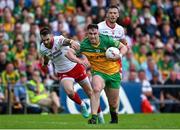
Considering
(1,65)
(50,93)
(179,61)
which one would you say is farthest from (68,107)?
(179,61)

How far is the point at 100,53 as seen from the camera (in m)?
18.1

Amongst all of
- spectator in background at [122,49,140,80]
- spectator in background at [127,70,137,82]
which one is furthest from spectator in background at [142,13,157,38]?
spectator in background at [127,70,137,82]

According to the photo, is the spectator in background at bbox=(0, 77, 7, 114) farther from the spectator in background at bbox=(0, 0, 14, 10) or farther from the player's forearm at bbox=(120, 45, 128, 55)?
the player's forearm at bbox=(120, 45, 128, 55)

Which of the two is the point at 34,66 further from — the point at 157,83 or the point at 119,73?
the point at 119,73

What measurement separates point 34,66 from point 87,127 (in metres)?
10.2

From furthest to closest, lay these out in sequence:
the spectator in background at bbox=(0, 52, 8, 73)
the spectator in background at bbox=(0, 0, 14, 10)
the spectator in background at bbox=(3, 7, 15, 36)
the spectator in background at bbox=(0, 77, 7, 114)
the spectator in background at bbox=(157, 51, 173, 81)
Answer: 1. the spectator in background at bbox=(157, 51, 173, 81)
2. the spectator in background at bbox=(0, 0, 14, 10)
3. the spectator in background at bbox=(3, 7, 15, 36)
4. the spectator in background at bbox=(0, 52, 8, 73)
5. the spectator in background at bbox=(0, 77, 7, 114)

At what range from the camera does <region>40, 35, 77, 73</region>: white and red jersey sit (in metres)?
19.2

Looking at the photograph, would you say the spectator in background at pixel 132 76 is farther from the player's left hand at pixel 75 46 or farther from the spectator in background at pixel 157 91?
the player's left hand at pixel 75 46

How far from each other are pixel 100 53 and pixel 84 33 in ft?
36.0

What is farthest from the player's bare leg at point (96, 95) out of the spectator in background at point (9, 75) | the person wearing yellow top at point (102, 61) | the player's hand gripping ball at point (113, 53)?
the spectator in background at point (9, 75)

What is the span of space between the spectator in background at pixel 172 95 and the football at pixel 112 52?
963 centimetres

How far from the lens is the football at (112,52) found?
17.8 m

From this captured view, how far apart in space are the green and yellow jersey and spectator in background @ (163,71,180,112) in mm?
9327

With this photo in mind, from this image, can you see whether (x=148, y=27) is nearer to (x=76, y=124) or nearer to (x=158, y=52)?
(x=158, y=52)
